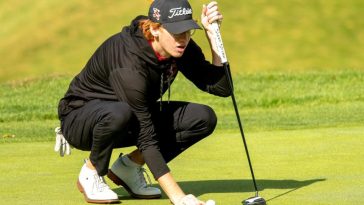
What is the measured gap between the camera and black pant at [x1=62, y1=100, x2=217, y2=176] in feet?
19.3

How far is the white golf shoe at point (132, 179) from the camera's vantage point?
639 centimetres

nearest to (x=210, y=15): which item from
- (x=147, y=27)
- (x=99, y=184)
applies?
(x=147, y=27)

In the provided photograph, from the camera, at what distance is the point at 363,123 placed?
11.0 m

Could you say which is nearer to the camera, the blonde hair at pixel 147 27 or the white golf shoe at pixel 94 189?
the blonde hair at pixel 147 27

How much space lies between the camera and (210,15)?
584 cm

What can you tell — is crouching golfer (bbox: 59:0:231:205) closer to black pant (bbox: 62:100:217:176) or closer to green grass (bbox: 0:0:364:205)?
black pant (bbox: 62:100:217:176)

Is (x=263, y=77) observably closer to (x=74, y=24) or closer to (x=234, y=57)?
(x=234, y=57)

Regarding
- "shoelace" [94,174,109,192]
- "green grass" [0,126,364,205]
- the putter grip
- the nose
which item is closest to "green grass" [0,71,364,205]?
"green grass" [0,126,364,205]

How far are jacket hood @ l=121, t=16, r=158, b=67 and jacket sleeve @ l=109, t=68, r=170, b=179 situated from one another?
13 cm

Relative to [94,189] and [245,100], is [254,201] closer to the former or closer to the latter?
[94,189]

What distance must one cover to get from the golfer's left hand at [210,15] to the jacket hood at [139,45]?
0.36m

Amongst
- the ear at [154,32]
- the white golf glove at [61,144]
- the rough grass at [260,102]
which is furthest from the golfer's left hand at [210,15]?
the rough grass at [260,102]

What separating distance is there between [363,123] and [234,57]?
1443cm

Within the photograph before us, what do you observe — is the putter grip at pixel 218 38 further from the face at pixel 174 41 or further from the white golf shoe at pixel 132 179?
the white golf shoe at pixel 132 179
